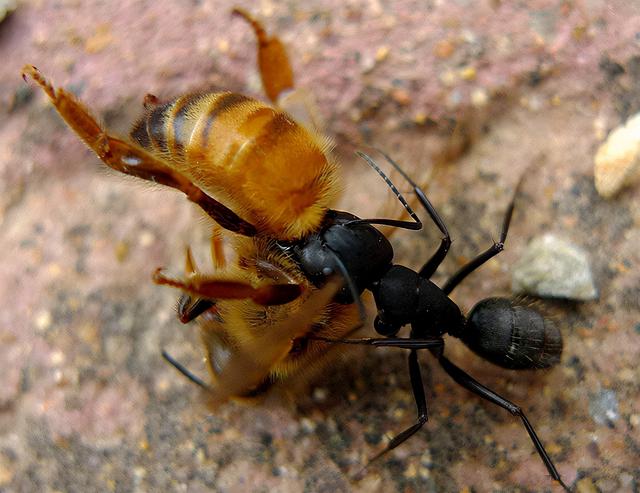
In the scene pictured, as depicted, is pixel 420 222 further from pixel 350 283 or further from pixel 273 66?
pixel 273 66

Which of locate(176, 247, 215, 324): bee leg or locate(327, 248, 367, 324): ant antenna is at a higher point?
locate(327, 248, 367, 324): ant antenna

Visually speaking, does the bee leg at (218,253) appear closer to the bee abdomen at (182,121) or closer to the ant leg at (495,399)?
the bee abdomen at (182,121)

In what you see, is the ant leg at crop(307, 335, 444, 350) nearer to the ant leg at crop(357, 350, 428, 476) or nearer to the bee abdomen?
the ant leg at crop(357, 350, 428, 476)

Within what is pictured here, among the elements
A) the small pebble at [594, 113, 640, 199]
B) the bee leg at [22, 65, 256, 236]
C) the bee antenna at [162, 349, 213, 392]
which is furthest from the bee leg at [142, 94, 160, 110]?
the small pebble at [594, 113, 640, 199]

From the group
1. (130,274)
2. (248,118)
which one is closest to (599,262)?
(248,118)

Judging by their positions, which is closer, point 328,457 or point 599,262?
point 328,457

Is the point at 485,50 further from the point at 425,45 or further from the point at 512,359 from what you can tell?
the point at 512,359
